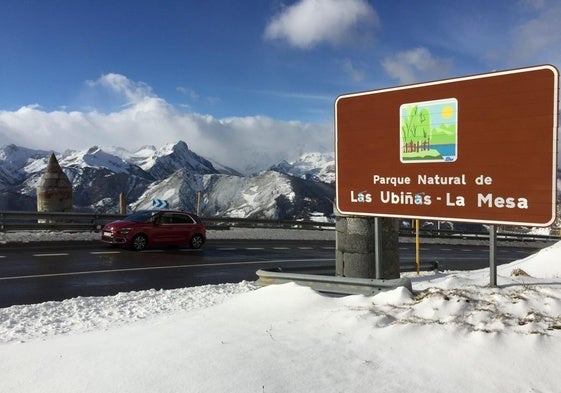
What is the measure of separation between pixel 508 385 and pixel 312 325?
68.1 inches

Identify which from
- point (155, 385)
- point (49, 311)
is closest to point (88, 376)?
point (155, 385)

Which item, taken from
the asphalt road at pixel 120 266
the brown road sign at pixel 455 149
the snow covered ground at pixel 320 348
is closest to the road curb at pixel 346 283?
the snow covered ground at pixel 320 348

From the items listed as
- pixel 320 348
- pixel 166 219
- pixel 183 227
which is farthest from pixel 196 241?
pixel 320 348

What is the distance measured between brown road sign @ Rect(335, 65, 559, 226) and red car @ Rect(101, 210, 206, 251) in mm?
Result: 12517

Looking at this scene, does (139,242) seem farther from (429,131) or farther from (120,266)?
(429,131)

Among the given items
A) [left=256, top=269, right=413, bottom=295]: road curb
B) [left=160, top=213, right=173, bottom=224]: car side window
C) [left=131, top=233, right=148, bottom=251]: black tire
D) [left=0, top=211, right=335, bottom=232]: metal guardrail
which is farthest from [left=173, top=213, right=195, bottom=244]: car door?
[left=256, top=269, right=413, bottom=295]: road curb

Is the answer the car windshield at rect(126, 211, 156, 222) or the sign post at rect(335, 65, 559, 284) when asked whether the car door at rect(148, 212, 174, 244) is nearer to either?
the car windshield at rect(126, 211, 156, 222)

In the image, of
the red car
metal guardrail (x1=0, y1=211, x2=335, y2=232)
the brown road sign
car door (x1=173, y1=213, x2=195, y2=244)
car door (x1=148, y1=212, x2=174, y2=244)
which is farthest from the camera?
metal guardrail (x1=0, y1=211, x2=335, y2=232)

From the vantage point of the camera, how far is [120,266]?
1326 cm

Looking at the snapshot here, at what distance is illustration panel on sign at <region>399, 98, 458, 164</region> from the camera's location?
17.6 ft

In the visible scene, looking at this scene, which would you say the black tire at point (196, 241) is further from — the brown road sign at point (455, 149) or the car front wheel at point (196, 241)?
the brown road sign at point (455, 149)

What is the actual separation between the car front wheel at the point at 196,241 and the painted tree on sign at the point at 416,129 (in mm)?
14267

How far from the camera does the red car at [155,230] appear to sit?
17.3 metres

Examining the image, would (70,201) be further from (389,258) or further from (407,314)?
(407,314)
